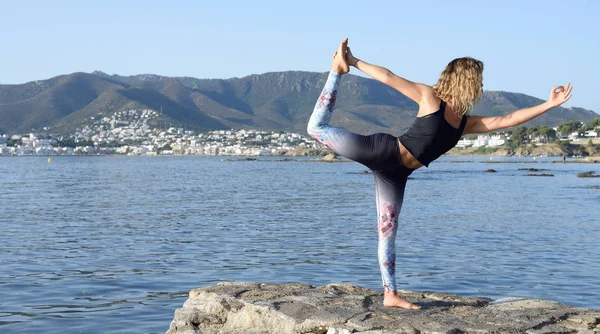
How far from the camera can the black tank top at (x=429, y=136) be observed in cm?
694

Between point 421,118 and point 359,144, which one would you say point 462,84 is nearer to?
point 421,118

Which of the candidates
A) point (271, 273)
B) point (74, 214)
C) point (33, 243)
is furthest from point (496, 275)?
point (74, 214)

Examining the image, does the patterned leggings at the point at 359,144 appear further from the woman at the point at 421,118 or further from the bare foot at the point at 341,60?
the bare foot at the point at 341,60

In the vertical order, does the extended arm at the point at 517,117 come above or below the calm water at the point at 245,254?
above

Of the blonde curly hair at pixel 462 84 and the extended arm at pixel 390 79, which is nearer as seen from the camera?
the extended arm at pixel 390 79

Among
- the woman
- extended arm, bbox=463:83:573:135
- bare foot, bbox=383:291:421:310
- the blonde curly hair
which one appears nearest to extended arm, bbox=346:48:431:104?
the woman

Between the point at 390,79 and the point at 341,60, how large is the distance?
0.51 metres

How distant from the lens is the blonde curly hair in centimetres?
691

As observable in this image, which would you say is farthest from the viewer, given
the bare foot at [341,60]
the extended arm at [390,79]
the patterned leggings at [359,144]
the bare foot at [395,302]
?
the bare foot at [395,302]

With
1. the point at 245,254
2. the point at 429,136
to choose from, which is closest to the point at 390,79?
the point at 429,136

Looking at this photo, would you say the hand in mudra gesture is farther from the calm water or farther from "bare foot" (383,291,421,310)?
the calm water

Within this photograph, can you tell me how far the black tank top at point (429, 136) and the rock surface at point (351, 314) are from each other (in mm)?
1615

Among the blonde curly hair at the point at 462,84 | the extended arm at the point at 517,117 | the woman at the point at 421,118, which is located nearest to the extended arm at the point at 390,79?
the woman at the point at 421,118

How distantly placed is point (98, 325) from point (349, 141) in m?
5.87
